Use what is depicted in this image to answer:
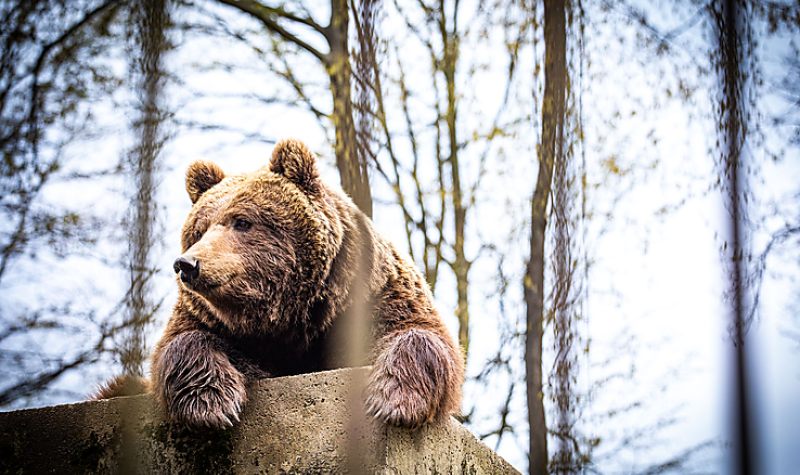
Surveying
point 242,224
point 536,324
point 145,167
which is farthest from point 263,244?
point 536,324

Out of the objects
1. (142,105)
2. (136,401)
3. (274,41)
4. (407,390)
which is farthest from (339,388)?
(274,41)

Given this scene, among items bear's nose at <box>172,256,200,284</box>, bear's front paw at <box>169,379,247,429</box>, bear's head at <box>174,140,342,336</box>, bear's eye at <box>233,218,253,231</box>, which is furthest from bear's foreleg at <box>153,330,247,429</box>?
bear's eye at <box>233,218,253,231</box>

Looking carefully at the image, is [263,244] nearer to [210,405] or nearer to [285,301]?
[285,301]

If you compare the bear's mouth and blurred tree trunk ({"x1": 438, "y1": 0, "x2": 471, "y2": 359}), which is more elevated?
blurred tree trunk ({"x1": 438, "y1": 0, "x2": 471, "y2": 359})

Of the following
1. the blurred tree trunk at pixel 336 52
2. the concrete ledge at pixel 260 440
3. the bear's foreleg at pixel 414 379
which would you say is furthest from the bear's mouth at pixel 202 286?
the blurred tree trunk at pixel 336 52

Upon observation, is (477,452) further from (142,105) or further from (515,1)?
(515,1)

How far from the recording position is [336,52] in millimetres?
5238

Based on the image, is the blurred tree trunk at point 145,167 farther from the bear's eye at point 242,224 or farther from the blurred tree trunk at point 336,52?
the blurred tree trunk at point 336,52

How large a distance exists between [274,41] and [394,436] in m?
4.28

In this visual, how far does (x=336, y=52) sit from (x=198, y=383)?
3.18m

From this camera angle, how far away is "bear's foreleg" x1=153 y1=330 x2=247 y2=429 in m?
2.55

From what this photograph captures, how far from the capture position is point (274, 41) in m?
5.96

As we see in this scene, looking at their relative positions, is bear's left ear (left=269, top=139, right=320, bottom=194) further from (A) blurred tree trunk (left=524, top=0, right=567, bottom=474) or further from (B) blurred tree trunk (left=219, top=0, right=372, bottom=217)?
(A) blurred tree trunk (left=524, top=0, right=567, bottom=474)

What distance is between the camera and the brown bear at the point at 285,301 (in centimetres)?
262
